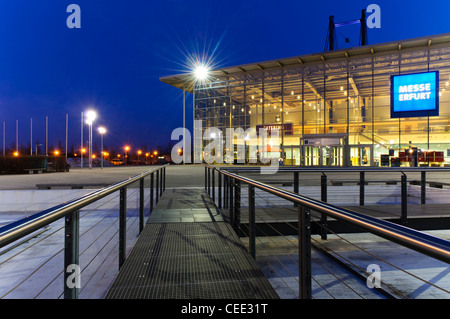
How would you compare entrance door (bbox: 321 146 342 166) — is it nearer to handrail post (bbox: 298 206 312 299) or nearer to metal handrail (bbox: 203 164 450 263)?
handrail post (bbox: 298 206 312 299)

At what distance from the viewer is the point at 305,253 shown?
1.89 m

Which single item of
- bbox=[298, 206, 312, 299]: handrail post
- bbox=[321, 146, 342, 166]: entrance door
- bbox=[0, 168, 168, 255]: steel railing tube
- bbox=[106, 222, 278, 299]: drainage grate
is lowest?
bbox=[106, 222, 278, 299]: drainage grate

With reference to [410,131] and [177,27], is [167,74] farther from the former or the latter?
[177,27]

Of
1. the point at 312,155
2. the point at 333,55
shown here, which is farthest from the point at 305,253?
the point at 333,55

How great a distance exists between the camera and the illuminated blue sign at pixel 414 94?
20.2m

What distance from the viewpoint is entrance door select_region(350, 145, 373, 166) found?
24486 mm

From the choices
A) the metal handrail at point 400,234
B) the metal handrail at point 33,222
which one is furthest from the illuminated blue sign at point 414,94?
the metal handrail at point 33,222

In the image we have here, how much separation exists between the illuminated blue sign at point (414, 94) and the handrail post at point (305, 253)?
23.2 meters

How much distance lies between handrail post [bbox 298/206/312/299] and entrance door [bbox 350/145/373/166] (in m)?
25.2

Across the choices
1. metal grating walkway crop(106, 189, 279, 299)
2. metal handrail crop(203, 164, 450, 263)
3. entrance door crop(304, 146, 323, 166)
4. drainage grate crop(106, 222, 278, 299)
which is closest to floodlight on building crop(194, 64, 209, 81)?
entrance door crop(304, 146, 323, 166)

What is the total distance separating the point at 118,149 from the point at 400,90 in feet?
337

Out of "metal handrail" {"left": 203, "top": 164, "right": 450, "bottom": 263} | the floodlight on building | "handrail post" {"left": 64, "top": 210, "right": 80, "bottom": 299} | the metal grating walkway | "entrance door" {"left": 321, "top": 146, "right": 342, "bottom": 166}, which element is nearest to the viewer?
"metal handrail" {"left": 203, "top": 164, "right": 450, "bottom": 263}

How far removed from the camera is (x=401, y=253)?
5.23 m
